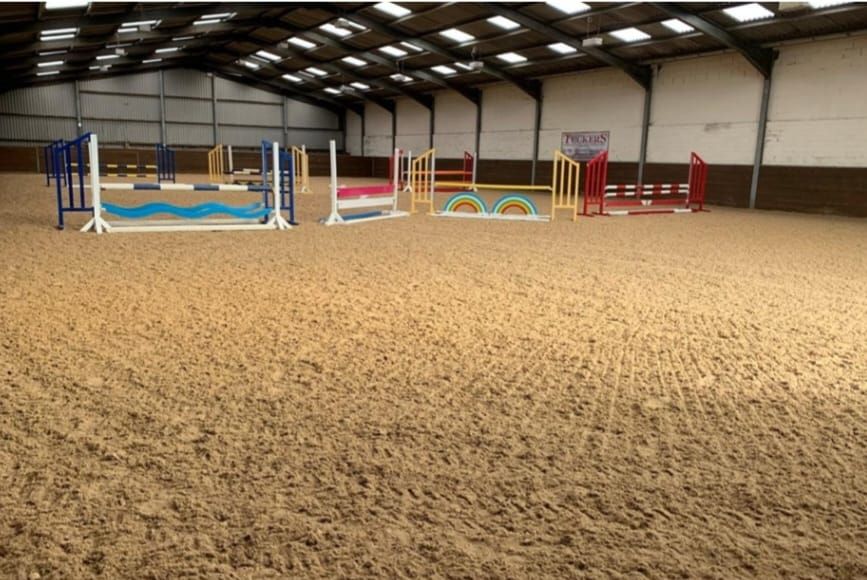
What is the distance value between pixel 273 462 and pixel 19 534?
77cm

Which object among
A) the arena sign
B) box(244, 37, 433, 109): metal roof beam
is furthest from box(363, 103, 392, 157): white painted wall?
the arena sign

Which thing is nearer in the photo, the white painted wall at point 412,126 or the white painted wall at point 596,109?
the white painted wall at point 596,109

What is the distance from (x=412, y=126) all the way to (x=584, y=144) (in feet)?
37.7

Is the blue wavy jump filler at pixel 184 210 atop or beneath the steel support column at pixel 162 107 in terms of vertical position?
beneath

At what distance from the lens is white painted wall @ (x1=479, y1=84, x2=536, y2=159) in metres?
23.9

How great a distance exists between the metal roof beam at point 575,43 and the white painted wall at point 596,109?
654 millimetres

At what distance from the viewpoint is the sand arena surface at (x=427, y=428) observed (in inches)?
69.8

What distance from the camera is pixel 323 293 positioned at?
16.3 feet

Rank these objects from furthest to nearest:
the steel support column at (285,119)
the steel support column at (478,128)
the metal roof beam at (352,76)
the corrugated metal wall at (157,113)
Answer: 1. the steel support column at (285,119)
2. the corrugated metal wall at (157,113)
3. the steel support column at (478,128)
4. the metal roof beam at (352,76)

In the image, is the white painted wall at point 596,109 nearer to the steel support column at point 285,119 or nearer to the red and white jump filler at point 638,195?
the red and white jump filler at point 638,195

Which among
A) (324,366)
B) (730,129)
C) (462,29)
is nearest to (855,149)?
(730,129)

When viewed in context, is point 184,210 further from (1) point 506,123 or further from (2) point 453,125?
(2) point 453,125

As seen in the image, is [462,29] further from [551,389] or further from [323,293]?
[551,389]

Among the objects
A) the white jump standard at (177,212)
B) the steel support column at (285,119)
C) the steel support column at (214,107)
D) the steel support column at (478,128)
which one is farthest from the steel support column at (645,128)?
the steel support column at (214,107)
